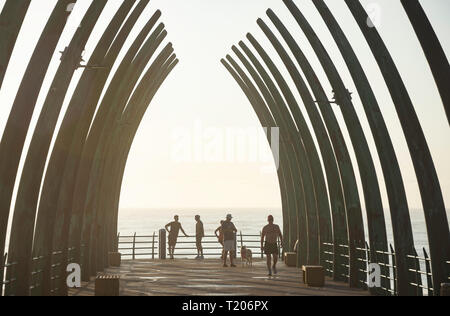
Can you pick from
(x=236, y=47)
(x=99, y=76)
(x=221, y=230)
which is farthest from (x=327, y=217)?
(x=99, y=76)

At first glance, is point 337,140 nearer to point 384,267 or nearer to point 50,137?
point 384,267

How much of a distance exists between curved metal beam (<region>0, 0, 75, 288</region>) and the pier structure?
0.7 inches

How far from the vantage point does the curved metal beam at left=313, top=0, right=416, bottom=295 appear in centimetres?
1280

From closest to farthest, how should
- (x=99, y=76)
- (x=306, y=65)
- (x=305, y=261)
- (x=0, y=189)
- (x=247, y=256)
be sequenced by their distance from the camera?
(x=0, y=189)
(x=99, y=76)
(x=306, y=65)
(x=305, y=261)
(x=247, y=256)

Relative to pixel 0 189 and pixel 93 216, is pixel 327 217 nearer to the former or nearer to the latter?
pixel 93 216

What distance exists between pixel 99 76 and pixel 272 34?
589cm

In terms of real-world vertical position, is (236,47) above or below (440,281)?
above

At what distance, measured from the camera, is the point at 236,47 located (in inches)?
886

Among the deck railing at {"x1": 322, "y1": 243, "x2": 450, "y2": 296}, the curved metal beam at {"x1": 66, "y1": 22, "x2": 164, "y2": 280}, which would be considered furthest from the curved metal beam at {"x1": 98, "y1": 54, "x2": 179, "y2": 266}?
the deck railing at {"x1": 322, "y1": 243, "x2": 450, "y2": 296}

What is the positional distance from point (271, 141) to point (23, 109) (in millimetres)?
15214

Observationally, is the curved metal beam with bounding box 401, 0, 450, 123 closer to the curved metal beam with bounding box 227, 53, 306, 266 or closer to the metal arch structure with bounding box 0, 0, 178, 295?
the metal arch structure with bounding box 0, 0, 178, 295

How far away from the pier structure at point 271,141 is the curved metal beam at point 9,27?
0.01 m
